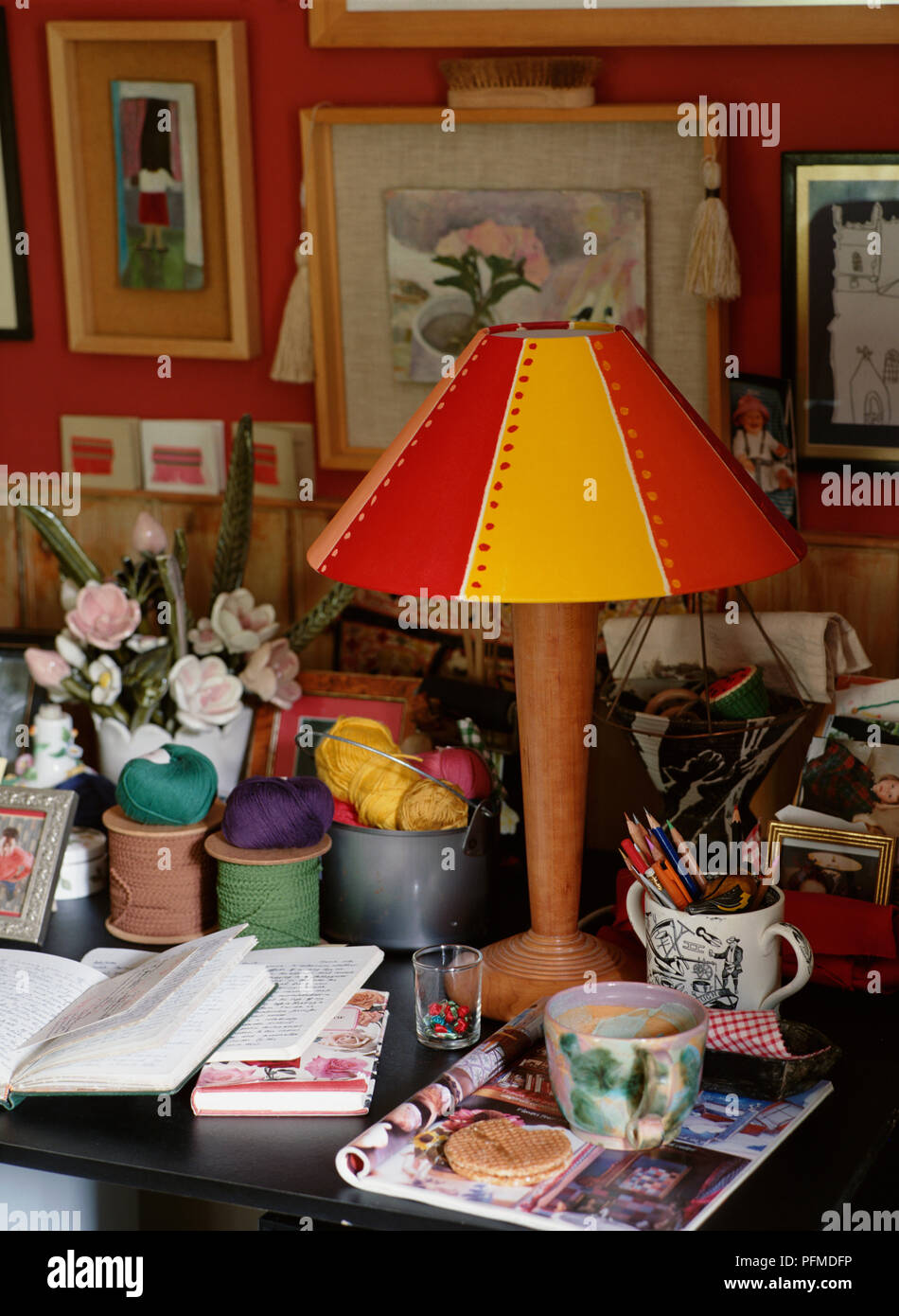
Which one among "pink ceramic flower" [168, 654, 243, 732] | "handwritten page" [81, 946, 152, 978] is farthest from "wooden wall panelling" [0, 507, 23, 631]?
"handwritten page" [81, 946, 152, 978]

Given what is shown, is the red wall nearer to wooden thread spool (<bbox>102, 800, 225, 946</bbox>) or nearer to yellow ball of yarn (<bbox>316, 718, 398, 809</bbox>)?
yellow ball of yarn (<bbox>316, 718, 398, 809</bbox>)

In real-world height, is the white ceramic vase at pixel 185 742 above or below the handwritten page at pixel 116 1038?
above

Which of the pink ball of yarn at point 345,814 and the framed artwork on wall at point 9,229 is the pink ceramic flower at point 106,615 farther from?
the framed artwork on wall at point 9,229

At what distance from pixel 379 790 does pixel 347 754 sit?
0.17ft

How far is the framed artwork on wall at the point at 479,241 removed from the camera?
1.60m

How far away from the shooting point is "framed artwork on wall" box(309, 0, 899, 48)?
149 centimetres

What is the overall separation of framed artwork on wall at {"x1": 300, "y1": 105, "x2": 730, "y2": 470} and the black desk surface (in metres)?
0.73

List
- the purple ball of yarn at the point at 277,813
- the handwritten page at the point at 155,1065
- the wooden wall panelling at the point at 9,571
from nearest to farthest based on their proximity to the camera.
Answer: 1. the handwritten page at the point at 155,1065
2. the purple ball of yarn at the point at 277,813
3. the wooden wall panelling at the point at 9,571

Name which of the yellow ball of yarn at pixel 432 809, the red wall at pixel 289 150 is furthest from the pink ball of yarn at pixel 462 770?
the red wall at pixel 289 150

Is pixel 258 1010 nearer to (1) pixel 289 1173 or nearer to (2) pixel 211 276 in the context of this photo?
(1) pixel 289 1173

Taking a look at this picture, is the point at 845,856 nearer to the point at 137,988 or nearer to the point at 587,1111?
the point at 587,1111

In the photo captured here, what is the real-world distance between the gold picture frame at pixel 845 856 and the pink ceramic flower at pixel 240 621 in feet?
2.00

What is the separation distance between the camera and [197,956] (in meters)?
1.28

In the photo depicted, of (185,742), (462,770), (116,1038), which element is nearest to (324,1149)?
(116,1038)
